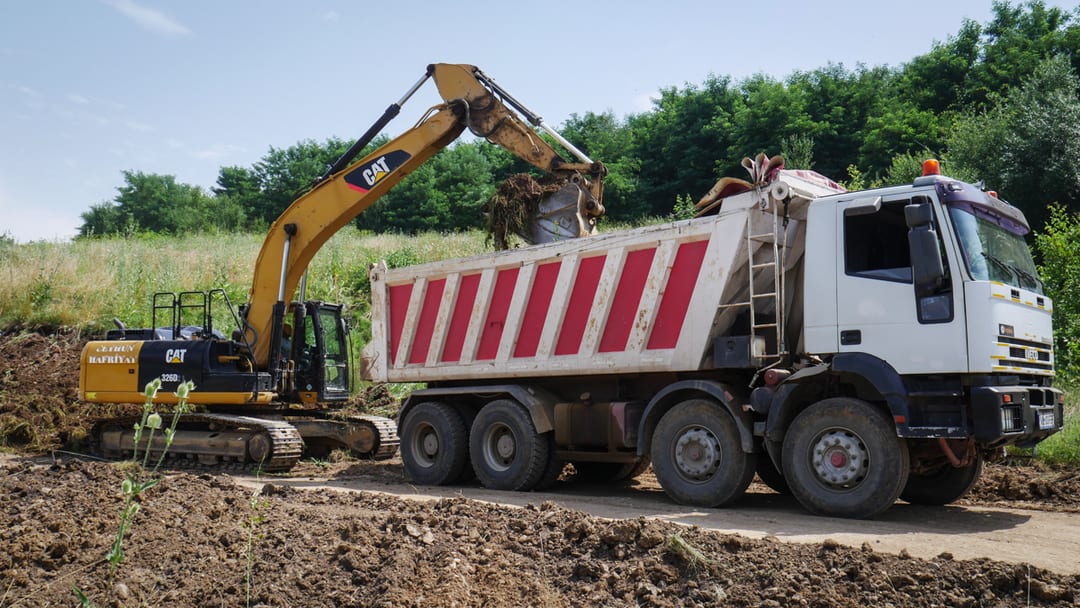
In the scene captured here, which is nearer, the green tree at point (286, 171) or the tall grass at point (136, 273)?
the tall grass at point (136, 273)

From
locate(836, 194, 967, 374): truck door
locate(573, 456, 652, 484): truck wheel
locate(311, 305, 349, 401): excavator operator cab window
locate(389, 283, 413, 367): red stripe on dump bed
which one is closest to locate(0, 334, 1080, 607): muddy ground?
locate(836, 194, 967, 374): truck door

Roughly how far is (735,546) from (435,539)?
185 cm

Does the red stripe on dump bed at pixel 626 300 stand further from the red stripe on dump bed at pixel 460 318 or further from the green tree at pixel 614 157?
the green tree at pixel 614 157

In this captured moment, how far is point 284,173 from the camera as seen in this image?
54.2m

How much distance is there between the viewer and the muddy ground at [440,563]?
4.76 metres

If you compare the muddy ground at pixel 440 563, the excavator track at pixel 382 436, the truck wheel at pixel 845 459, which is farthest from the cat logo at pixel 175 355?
the truck wheel at pixel 845 459

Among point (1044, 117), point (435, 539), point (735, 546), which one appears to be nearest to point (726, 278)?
point (735, 546)

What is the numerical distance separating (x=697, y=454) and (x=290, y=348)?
275 inches

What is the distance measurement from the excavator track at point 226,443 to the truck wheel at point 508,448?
9.42 ft

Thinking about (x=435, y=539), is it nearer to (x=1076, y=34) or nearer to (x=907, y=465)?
(x=907, y=465)

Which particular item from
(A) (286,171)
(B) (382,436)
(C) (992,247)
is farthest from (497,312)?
(A) (286,171)

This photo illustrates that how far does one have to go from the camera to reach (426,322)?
11.2m

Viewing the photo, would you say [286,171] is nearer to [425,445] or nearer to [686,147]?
[686,147]

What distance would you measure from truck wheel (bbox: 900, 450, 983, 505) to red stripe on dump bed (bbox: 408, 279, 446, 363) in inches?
222
